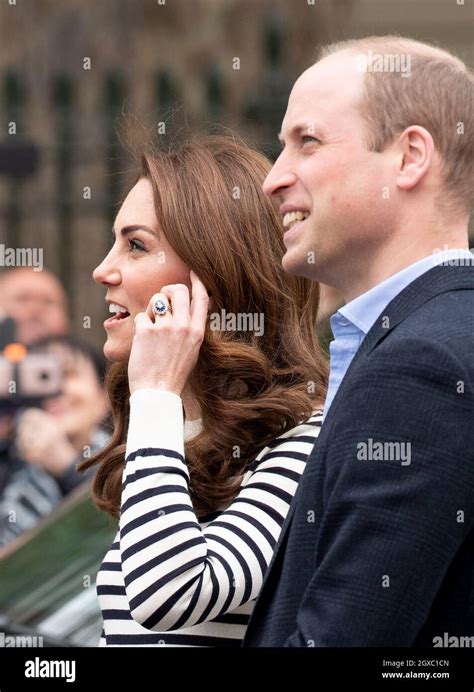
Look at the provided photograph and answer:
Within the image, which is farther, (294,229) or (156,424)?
(156,424)

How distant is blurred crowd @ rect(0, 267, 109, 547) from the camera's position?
16.3ft

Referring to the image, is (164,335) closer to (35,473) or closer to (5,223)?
(35,473)

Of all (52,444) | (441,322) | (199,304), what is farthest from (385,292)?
(52,444)

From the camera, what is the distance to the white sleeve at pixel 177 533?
222 cm

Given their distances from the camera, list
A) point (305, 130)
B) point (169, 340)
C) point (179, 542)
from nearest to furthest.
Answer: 1. point (305, 130)
2. point (179, 542)
3. point (169, 340)

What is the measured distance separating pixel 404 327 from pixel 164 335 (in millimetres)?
714

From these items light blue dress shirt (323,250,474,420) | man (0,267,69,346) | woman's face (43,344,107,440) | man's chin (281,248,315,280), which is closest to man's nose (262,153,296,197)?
man's chin (281,248,315,280)

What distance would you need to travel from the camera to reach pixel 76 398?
5375mm

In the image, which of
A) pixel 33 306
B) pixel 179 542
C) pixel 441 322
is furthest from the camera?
pixel 33 306

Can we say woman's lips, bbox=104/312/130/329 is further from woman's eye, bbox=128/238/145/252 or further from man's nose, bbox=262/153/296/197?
man's nose, bbox=262/153/296/197

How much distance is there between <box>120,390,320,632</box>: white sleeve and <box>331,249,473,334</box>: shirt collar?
441 millimetres

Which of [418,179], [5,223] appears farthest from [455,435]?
[5,223]

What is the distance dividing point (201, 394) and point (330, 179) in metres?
0.75

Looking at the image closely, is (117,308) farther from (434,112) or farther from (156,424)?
(434,112)
